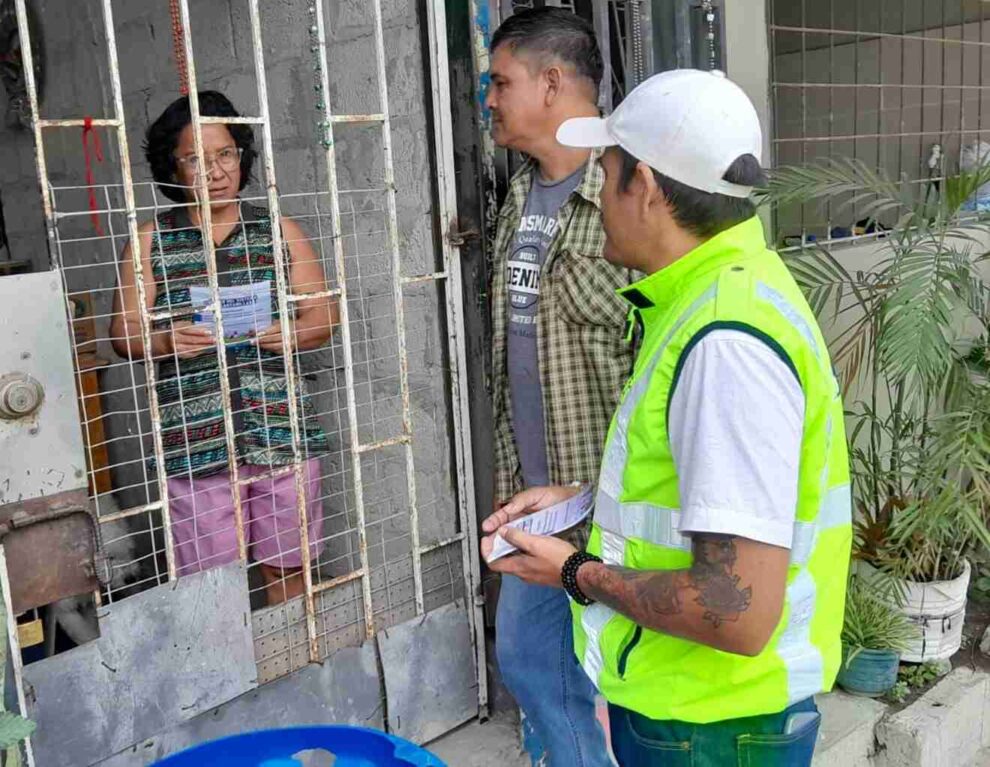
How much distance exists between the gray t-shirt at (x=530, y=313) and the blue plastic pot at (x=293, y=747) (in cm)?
92

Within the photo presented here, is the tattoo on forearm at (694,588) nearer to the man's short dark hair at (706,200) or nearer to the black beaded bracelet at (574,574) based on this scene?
the black beaded bracelet at (574,574)

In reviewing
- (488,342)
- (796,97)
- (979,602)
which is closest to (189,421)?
(488,342)

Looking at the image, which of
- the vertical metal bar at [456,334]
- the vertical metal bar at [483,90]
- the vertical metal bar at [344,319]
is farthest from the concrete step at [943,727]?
the vertical metal bar at [483,90]

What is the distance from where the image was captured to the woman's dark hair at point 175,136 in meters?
2.54

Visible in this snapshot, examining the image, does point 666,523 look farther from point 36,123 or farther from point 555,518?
point 36,123

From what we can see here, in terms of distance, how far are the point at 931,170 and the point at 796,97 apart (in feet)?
4.23

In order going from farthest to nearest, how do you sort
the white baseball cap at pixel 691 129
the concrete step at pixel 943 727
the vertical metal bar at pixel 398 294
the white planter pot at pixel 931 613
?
the white planter pot at pixel 931 613, the concrete step at pixel 943 727, the vertical metal bar at pixel 398 294, the white baseball cap at pixel 691 129

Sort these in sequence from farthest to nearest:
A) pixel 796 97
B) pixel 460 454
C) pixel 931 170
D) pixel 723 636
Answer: pixel 796 97, pixel 931 170, pixel 460 454, pixel 723 636

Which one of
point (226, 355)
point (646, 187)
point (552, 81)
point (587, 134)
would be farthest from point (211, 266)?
point (646, 187)

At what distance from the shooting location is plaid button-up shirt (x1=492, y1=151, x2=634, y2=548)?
2361mm

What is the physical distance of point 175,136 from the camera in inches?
102

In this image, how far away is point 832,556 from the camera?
5.22 ft

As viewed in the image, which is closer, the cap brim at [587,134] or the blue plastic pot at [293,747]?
the cap brim at [587,134]

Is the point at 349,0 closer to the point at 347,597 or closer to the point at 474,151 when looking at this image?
the point at 474,151
